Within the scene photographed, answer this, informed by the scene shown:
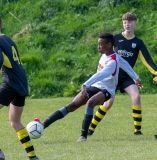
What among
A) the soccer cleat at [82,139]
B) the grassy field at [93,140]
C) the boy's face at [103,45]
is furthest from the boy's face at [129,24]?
the soccer cleat at [82,139]

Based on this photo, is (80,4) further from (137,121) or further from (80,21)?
(137,121)

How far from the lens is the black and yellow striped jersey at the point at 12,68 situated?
656 centimetres

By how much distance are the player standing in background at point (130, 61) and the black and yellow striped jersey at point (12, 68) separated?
8.49 ft

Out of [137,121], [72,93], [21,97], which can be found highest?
[21,97]

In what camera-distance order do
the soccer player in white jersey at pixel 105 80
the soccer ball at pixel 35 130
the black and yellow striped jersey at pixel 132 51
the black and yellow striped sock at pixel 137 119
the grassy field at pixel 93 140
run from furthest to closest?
the black and yellow striped jersey at pixel 132 51 → the black and yellow striped sock at pixel 137 119 → the soccer player in white jersey at pixel 105 80 → the soccer ball at pixel 35 130 → the grassy field at pixel 93 140

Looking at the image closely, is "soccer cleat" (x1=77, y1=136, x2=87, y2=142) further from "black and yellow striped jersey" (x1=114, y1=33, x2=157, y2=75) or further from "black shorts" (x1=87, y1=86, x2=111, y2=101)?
"black and yellow striped jersey" (x1=114, y1=33, x2=157, y2=75)

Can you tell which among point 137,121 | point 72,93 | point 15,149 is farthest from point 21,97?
point 72,93

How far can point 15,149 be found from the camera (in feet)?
26.1

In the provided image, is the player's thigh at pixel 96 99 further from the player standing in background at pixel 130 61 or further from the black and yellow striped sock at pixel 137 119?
the black and yellow striped sock at pixel 137 119

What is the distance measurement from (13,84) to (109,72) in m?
1.91

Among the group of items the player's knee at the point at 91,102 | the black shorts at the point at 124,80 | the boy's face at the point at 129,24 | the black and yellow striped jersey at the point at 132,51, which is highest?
the boy's face at the point at 129,24

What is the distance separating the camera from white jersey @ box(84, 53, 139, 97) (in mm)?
8078

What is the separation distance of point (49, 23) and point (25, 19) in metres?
0.99

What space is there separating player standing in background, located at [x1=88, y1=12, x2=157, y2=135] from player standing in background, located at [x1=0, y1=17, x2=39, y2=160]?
2397mm
